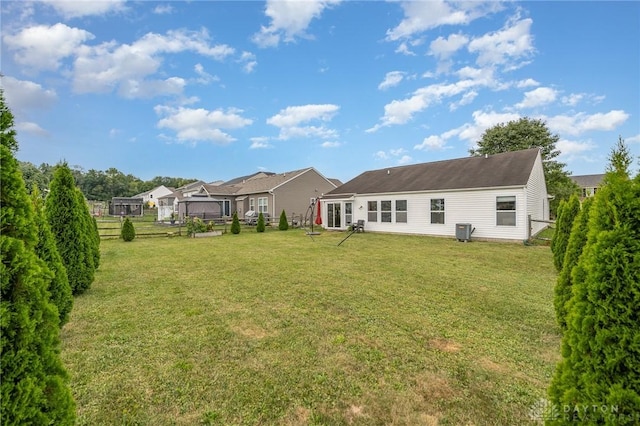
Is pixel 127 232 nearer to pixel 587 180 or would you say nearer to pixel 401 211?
pixel 401 211

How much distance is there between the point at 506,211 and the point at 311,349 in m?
13.3

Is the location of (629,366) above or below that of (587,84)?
below

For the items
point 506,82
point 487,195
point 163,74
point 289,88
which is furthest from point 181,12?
point 506,82

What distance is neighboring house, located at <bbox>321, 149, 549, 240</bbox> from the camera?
1317 cm

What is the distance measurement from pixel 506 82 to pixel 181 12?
1592cm

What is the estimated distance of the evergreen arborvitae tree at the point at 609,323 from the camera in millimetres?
1327

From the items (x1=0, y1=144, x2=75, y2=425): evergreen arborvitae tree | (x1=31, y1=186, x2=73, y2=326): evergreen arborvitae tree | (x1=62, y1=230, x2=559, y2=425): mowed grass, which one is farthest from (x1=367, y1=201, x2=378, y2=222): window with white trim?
(x1=0, y1=144, x2=75, y2=425): evergreen arborvitae tree

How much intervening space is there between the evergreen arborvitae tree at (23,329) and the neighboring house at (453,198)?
1533cm

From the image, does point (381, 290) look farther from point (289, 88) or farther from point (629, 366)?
point (289, 88)

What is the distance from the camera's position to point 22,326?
1.38 m

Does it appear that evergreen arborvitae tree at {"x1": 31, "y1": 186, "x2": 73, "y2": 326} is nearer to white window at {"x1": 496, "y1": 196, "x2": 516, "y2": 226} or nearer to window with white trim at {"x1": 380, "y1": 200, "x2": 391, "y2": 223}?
white window at {"x1": 496, "y1": 196, "x2": 516, "y2": 226}

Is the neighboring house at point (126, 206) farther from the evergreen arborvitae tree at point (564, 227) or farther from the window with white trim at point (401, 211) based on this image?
the evergreen arborvitae tree at point (564, 227)

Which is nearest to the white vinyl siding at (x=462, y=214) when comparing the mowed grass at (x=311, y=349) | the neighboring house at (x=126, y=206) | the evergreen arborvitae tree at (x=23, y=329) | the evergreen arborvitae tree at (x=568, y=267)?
the mowed grass at (x=311, y=349)

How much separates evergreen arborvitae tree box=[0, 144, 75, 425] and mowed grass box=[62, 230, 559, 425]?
1.04m
